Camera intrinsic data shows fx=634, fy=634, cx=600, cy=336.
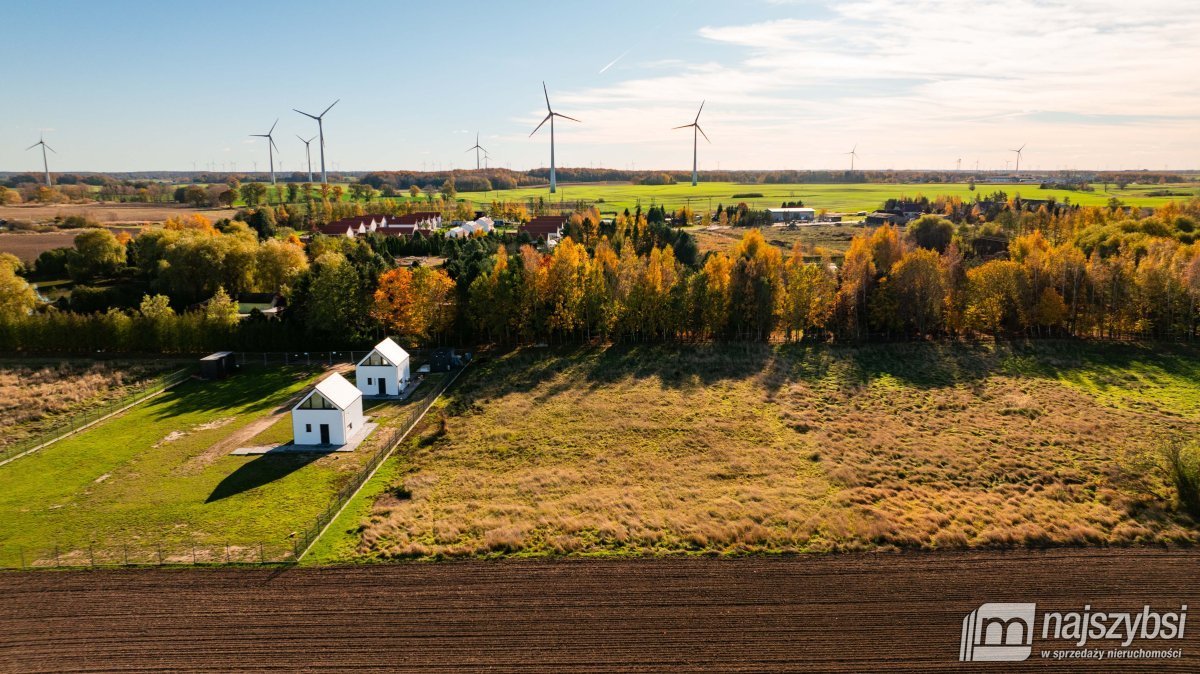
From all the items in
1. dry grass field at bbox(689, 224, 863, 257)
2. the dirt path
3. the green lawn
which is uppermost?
dry grass field at bbox(689, 224, 863, 257)

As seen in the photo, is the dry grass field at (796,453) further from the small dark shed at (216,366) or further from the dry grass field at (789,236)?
the dry grass field at (789,236)

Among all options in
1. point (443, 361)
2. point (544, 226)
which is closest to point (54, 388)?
point (443, 361)

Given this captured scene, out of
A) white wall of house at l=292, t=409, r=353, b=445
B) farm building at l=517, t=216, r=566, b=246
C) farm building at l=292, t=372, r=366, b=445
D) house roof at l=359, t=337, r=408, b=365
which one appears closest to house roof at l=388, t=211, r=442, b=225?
farm building at l=517, t=216, r=566, b=246

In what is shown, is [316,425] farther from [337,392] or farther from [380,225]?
[380,225]

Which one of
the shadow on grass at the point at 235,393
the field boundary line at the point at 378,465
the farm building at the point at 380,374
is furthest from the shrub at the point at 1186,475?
the shadow on grass at the point at 235,393

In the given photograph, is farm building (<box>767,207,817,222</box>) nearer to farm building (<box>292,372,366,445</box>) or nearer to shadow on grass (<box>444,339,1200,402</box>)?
shadow on grass (<box>444,339,1200,402</box>)

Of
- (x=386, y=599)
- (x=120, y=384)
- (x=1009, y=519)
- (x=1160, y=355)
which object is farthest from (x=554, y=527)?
(x=1160, y=355)

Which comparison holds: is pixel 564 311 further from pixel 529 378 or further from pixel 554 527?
pixel 554 527
